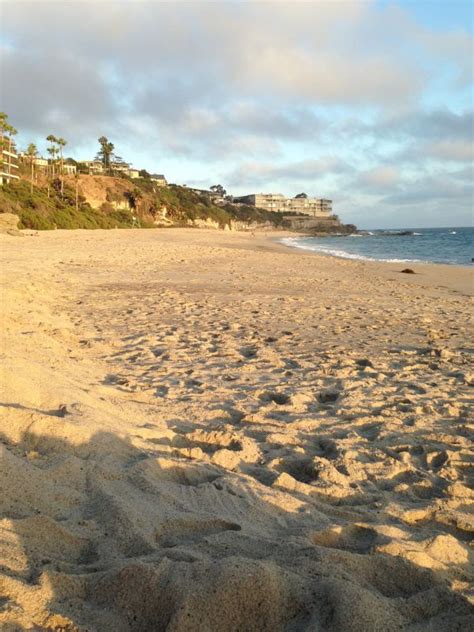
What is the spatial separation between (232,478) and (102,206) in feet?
200

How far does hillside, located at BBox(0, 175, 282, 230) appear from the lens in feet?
121

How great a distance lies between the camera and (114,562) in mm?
1838

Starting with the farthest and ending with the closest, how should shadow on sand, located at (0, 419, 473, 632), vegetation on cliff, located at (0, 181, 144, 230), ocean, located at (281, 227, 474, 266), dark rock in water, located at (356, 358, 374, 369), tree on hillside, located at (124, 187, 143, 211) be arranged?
1. tree on hillside, located at (124, 187, 143, 211)
2. vegetation on cliff, located at (0, 181, 144, 230)
3. ocean, located at (281, 227, 474, 266)
4. dark rock in water, located at (356, 358, 374, 369)
5. shadow on sand, located at (0, 419, 473, 632)

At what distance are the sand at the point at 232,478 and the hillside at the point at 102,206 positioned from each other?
99.1ft

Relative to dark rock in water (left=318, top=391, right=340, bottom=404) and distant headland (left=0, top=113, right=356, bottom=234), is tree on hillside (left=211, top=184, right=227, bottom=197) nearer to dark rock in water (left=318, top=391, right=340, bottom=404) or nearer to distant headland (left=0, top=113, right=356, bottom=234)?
distant headland (left=0, top=113, right=356, bottom=234)

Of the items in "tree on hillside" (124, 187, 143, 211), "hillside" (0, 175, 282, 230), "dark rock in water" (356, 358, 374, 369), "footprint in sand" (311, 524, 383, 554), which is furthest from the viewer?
"tree on hillside" (124, 187, 143, 211)

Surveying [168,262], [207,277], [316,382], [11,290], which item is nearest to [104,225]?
[168,262]

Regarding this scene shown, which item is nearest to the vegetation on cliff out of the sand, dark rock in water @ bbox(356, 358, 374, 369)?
the sand

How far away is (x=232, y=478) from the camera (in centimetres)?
268

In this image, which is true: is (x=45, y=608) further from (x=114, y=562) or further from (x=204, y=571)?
(x=204, y=571)

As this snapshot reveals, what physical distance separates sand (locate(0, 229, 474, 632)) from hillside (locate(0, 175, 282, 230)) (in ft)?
99.1

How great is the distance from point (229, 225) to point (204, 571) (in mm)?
94133

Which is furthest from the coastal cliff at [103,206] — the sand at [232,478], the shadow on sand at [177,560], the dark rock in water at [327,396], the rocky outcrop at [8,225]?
the shadow on sand at [177,560]

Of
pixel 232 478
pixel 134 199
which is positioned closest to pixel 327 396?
pixel 232 478
